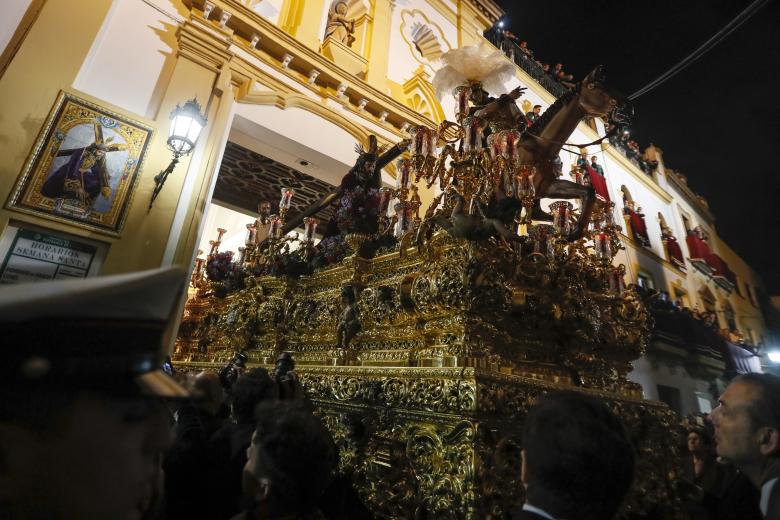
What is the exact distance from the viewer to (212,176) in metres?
5.31

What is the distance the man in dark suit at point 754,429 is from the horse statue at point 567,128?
237 cm

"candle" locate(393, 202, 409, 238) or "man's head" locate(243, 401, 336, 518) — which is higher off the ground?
"candle" locate(393, 202, 409, 238)

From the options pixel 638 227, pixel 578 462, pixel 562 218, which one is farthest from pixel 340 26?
pixel 638 227

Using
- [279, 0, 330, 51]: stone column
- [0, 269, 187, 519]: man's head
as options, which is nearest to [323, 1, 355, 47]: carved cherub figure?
[279, 0, 330, 51]: stone column

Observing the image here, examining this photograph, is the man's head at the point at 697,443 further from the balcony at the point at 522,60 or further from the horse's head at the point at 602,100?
the balcony at the point at 522,60

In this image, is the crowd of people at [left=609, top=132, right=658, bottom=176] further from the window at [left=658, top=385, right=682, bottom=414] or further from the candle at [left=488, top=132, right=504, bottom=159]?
the candle at [left=488, top=132, right=504, bottom=159]

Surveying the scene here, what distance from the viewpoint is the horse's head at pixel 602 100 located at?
4.23 metres

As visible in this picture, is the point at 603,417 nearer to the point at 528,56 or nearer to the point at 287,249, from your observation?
the point at 287,249

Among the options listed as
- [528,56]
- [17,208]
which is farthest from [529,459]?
[528,56]

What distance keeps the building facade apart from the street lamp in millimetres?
218

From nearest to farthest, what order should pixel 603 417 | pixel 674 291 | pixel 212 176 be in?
1. pixel 603 417
2. pixel 212 176
3. pixel 674 291

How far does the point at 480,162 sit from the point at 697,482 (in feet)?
10.2

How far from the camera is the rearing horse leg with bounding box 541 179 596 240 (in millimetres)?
4160

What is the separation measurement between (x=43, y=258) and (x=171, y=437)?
4531mm
